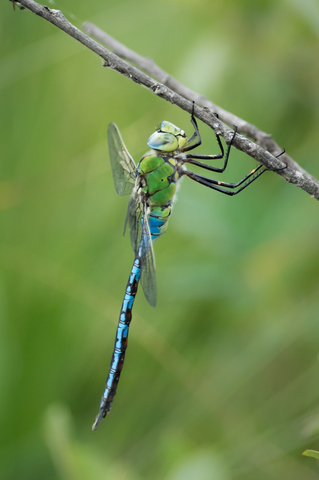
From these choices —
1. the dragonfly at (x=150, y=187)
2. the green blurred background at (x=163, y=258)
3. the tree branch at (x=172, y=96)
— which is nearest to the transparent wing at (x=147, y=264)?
the dragonfly at (x=150, y=187)

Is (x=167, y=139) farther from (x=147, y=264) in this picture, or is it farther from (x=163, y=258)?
(x=163, y=258)

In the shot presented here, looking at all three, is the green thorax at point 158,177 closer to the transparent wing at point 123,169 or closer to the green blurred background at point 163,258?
the transparent wing at point 123,169

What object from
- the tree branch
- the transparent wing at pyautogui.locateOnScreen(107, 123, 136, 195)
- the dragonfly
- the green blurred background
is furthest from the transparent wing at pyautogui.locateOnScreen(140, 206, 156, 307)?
the tree branch

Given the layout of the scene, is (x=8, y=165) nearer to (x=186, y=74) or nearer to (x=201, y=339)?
(x=186, y=74)

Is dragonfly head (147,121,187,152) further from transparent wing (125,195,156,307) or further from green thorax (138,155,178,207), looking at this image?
transparent wing (125,195,156,307)

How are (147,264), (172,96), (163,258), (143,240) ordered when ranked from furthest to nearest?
(163,258) → (143,240) → (147,264) → (172,96)

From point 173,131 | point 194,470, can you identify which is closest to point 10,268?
point 173,131

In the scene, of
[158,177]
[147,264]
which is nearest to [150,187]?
Answer: [158,177]

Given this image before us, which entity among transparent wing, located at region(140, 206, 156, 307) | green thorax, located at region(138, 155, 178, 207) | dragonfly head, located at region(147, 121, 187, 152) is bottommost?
transparent wing, located at region(140, 206, 156, 307)
